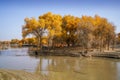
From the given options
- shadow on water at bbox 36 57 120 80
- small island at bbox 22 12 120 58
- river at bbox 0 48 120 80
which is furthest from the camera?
small island at bbox 22 12 120 58

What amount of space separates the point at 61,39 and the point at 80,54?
38.8 feet

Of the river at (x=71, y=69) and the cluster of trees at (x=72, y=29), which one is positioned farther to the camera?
the cluster of trees at (x=72, y=29)

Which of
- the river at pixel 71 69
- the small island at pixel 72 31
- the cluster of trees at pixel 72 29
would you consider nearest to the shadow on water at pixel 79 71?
the river at pixel 71 69

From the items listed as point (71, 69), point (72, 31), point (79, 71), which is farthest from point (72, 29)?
point (79, 71)

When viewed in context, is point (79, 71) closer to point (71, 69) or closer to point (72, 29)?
point (71, 69)

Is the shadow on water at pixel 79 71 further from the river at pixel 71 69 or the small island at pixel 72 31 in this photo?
the small island at pixel 72 31

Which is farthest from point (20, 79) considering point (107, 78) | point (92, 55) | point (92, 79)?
point (92, 55)

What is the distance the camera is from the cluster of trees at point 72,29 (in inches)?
1673

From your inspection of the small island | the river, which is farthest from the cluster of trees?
the river

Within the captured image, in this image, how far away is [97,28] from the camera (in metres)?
45.6

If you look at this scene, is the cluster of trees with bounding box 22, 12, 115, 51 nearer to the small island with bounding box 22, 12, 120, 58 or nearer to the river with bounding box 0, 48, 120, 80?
the small island with bounding box 22, 12, 120, 58

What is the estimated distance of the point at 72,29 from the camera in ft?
166

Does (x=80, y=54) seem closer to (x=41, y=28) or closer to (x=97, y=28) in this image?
(x=97, y=28)

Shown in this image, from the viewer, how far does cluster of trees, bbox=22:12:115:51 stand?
42500mm
